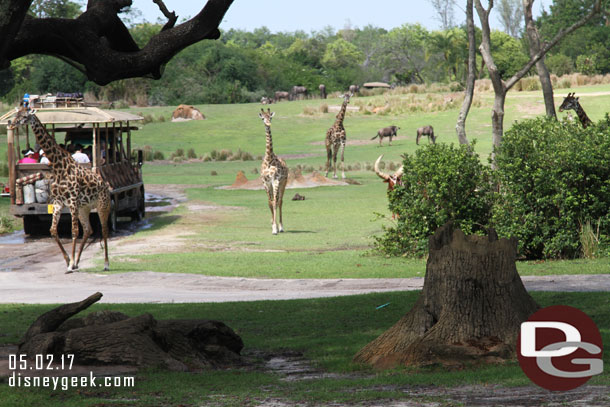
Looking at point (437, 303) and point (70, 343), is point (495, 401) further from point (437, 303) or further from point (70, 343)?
point (70, 343)

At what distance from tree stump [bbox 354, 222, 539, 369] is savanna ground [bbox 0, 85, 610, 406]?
26cm

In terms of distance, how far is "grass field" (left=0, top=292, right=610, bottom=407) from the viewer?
7941 millimetres

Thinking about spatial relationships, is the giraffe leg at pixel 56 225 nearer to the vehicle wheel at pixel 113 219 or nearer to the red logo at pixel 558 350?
the vehicle wheel at pixel 113 219

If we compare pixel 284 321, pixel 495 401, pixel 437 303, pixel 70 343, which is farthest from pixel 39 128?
pixel 495 401

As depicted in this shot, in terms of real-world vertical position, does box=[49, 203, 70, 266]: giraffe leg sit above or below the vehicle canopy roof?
below

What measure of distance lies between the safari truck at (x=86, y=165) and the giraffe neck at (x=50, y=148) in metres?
1.39

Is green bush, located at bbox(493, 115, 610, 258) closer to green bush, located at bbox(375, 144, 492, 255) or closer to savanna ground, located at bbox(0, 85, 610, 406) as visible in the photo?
green bush, located at bbox(375, 144, 492, 255)

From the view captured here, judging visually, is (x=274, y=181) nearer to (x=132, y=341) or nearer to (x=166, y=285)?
(x=166, y=285)

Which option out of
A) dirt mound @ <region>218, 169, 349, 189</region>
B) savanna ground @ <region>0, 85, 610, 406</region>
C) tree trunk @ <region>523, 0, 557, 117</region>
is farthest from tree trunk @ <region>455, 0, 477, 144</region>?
dirt mound @ <region>218, 169, 349, 189</region>

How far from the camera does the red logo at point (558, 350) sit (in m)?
7.89

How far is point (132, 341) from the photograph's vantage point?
9.45 m

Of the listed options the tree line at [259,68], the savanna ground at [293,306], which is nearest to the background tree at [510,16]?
the tree line at [259,68]

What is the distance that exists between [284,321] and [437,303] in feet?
11.6

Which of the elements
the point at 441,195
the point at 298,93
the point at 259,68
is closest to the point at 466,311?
the point at 441,195
